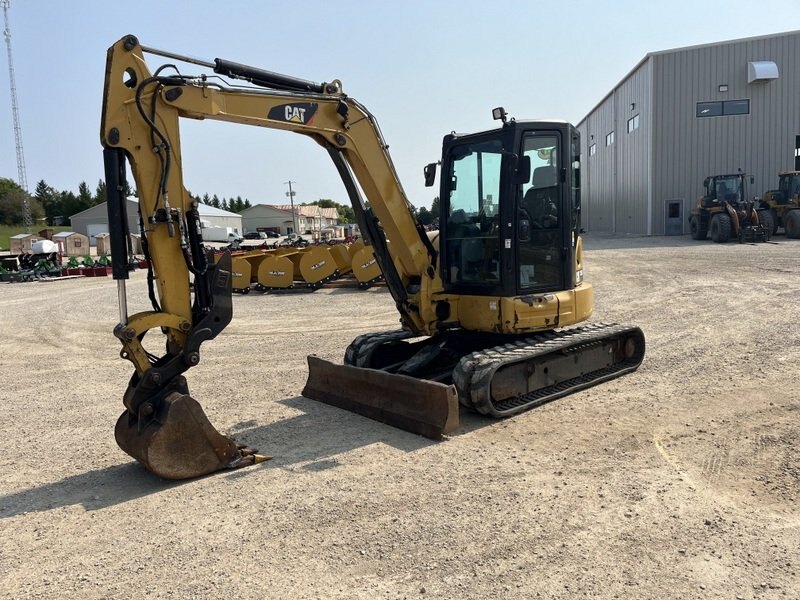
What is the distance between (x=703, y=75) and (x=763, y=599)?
31.7 meters

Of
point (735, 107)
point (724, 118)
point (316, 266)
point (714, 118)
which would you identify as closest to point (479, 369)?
point (316, 266)

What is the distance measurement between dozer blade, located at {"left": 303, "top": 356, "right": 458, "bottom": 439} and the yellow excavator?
0.02m

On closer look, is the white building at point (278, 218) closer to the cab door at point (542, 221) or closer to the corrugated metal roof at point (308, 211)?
the corrugated metal roof at point (308, 211)

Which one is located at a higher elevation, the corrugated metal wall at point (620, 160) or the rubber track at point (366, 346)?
the corrugated metal wall at point (620, 160)

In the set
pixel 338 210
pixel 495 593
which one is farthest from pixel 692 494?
pixel 338 210

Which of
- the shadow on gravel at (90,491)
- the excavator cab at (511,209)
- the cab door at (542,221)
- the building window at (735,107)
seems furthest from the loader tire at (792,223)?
the shadow on gravel at (90,491)

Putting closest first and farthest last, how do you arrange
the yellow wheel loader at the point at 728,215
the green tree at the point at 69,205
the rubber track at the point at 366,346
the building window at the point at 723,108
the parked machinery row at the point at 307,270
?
the rubber track at the point at 366,346, the parked machinery row at the point at 307,270, the yellow wheel loader at the point at 728,215, the building window at the point at 723,108, the green tree at the point at 69,205

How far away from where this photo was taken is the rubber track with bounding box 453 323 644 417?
19.7 ft

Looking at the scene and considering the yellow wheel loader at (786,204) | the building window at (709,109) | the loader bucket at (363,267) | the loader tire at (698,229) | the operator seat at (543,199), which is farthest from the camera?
the building window at (709,109)

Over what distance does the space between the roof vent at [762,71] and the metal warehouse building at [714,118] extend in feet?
0.13

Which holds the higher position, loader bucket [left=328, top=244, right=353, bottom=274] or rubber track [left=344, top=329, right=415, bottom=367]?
loader bucket [left=328, top=244, right=353, bottom=274]

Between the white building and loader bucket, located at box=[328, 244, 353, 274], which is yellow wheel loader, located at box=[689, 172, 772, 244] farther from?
the white building

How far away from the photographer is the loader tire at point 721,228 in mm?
24938

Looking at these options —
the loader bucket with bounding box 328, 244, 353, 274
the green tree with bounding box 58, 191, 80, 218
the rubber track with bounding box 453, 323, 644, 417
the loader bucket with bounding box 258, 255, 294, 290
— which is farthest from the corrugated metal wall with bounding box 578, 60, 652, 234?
the green tree with bounding box 58, 191, 80, 218
